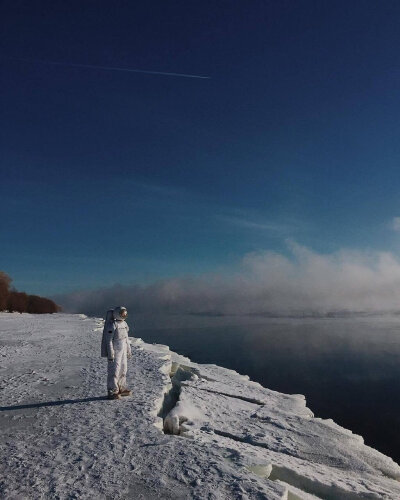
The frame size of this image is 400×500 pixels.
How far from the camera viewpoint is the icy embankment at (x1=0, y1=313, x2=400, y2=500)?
13.9 ft

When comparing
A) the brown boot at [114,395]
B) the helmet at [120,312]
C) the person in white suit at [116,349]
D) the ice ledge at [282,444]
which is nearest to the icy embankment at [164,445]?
the ice ledge at [282,444]

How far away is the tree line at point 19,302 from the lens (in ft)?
150

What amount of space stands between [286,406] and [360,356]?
4396cm

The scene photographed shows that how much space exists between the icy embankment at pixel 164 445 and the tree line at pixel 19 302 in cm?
4033

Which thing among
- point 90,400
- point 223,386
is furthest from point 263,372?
point 90,400

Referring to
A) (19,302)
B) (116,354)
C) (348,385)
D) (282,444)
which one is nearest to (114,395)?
(116,354)

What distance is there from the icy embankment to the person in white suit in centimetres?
34

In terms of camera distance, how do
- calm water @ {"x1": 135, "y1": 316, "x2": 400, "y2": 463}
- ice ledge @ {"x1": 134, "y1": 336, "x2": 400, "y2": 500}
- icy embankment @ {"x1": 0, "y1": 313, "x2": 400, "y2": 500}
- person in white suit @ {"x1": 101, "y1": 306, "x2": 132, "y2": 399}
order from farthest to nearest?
1. calm water @ {"x1": 135, "y1": 316, "x2": 400, "y2": 463}
2. person in white suit @ {"x1": 101, "y1": 306, "x2": 132, "y2": 399}
3. ice ledge @ {"x1": 134, "y1": 336, "x2": 400, "y2": 500}
4. icy embankment @ {"x1": 0, "y1": 313, "x2": 400, "y2": 500}

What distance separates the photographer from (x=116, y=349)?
736 centimetres

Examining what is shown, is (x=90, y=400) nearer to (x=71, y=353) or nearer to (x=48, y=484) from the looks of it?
(x=48, y=484)

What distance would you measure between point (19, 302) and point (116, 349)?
46947 mm

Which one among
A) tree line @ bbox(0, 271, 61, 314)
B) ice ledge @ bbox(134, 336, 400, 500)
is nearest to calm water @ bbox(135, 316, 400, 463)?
ice ledge @ bbox(134, 336, 400, 500)

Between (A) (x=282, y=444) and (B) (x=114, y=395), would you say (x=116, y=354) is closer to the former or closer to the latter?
(B) (x=114, y=395)

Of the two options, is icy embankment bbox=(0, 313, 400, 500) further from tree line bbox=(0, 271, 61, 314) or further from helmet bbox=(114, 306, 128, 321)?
tree line bbox=(0, 271, 61, 314)
